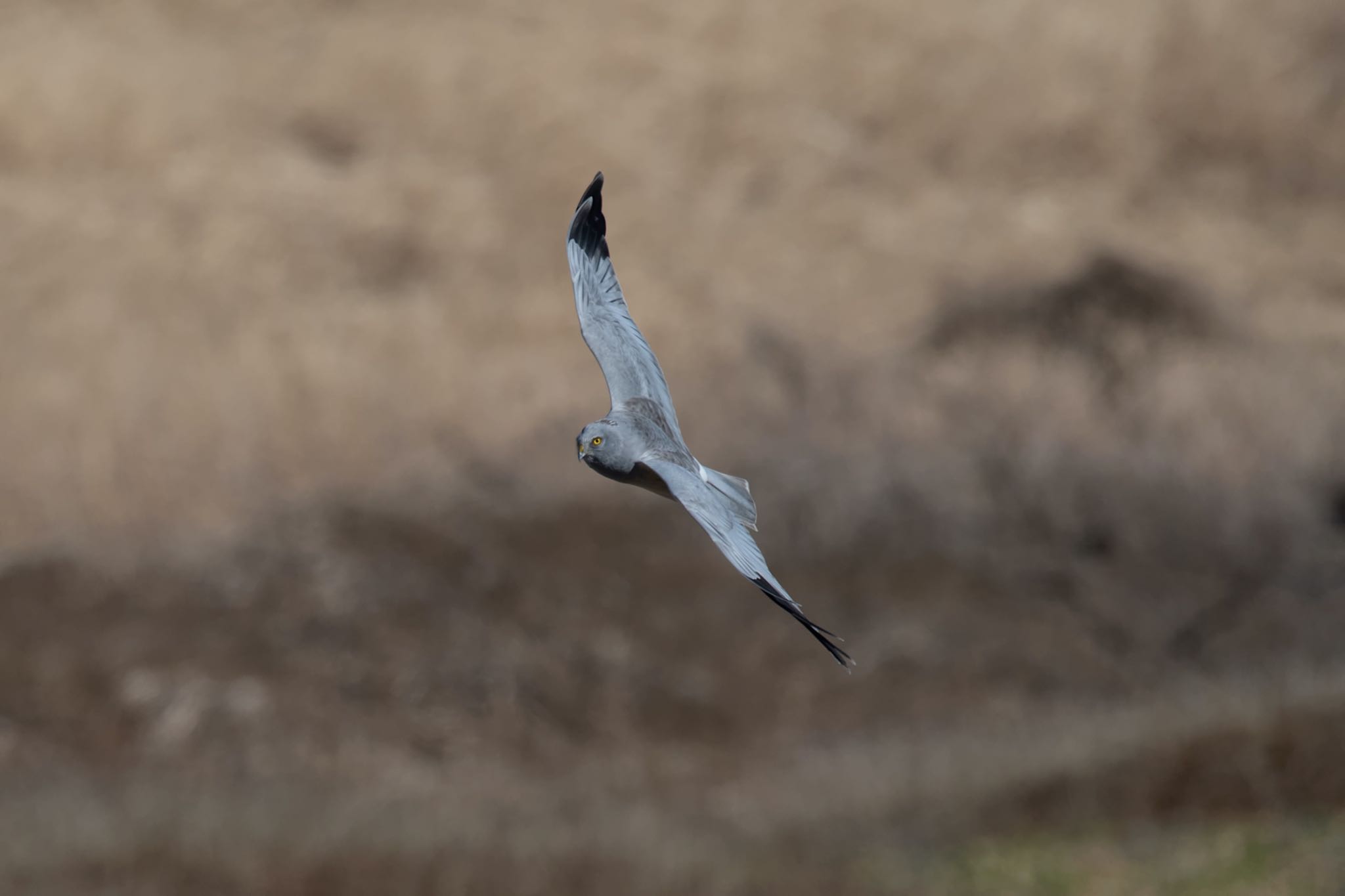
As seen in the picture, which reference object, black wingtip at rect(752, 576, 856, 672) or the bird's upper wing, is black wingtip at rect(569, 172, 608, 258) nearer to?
the bird's upper wing

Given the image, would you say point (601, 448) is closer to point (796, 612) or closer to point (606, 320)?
point (796, 612)

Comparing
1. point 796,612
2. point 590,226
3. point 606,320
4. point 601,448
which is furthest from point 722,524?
point 590,226

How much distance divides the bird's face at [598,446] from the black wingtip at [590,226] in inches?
55.4

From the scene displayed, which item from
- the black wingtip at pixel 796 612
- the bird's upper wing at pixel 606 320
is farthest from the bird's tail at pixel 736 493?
the black wingtip at pixel 796 612

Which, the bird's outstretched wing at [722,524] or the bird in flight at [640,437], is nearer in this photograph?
the bird's outstretched wing at [722,524]

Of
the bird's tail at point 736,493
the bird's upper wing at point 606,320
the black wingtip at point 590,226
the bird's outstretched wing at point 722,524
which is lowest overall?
the bird's outstretched wing at point 722,524

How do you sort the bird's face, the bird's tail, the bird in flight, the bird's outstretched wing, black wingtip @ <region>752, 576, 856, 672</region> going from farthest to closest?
the bird's tail → the bird's face → the bird in flight → the bird's outstretched wing → black wingtip @ <region>752, 576, 856, 672</region>

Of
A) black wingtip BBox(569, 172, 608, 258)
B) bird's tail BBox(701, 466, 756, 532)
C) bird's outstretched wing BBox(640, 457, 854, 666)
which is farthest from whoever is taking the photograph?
black wingtip BBox(569, 172, 608, 258)

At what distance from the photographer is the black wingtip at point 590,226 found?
18.9ft

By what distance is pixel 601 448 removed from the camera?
446 centimetres

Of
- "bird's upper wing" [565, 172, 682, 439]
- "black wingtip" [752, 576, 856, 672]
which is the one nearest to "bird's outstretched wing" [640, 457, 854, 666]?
"black wingtip" [752, 576, 856, 672]

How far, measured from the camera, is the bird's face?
4.43 m

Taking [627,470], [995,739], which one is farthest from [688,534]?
[627,470]

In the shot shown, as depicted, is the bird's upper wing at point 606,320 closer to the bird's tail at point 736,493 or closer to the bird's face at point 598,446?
the bird's tail at point 736,493
